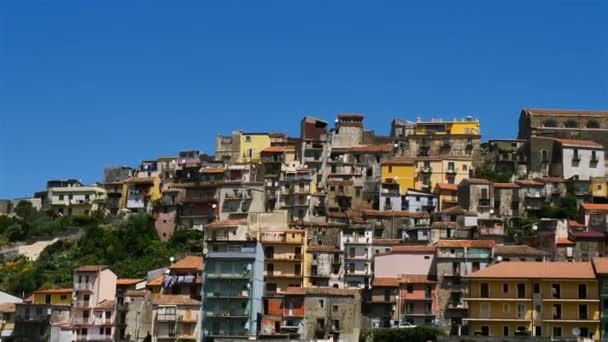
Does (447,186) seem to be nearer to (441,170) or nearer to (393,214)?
(441,170)

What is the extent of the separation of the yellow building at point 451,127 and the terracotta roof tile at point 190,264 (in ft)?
100

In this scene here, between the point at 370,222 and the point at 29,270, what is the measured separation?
24.8 meters

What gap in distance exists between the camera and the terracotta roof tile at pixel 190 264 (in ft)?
232

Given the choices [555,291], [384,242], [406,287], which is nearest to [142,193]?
[384,242]

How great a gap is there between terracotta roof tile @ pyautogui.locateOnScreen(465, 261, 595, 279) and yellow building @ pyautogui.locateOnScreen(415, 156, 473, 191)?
27.6 m

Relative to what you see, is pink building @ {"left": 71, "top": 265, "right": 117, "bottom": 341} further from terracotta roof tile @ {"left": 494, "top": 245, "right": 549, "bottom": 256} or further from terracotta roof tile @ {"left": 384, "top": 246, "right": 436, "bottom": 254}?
terracotta roof tile @ {"left": 494, "top": 245, "right": 549, "bottom": 256}

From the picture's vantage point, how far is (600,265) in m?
61.5

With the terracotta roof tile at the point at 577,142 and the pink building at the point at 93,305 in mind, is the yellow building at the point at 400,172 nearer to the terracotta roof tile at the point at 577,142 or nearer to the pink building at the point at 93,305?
the terracotta roof tile at the point at 577,142

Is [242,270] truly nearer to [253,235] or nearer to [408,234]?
[253,235]

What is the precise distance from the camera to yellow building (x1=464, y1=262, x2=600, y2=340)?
Answer: 197ft

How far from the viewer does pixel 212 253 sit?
6869 centimetres

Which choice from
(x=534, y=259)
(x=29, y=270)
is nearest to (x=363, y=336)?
(x=534, y=259)

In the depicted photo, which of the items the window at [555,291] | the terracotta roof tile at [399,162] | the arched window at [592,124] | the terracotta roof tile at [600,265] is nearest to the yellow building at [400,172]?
the terracotta roof tile at [399,162]

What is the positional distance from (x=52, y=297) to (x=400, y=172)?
30138mm
